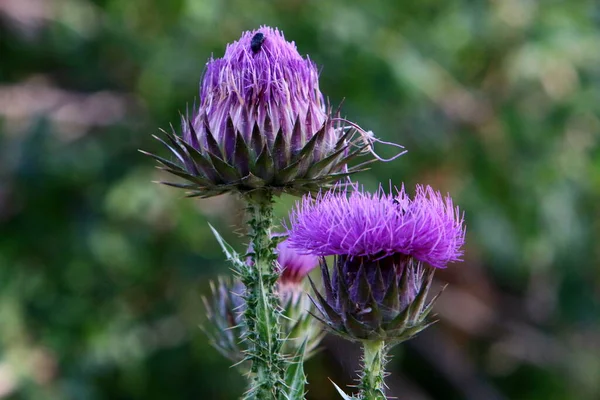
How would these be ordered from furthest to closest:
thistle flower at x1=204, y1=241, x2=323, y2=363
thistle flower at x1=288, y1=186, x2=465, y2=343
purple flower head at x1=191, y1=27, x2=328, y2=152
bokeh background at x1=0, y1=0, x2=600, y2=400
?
bokeh background at x1=0, y1=0, x2=600, y2=400 → thistle flower at x1=204, y1=241, x2=323, y2=363 → purple flower head at x1=191, y1=27, x2=328, y2=152 → thistle flower at x1=288, y1=186, x2=465, y2=343

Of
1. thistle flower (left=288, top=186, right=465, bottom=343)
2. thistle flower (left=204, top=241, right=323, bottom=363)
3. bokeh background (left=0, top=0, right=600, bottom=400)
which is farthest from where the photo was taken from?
bokeh background (left=0, top=0, right=600, bottom=400)

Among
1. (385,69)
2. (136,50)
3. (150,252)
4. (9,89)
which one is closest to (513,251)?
(385,69)

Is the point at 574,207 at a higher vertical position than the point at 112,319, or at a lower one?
higher

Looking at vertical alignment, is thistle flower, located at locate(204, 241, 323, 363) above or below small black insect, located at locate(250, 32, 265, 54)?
below

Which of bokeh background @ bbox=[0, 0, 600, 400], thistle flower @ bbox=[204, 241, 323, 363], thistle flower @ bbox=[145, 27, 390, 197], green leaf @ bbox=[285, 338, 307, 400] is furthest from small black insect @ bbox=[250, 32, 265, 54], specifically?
bokeh background @ bbox=[0, 0, 600, 400]

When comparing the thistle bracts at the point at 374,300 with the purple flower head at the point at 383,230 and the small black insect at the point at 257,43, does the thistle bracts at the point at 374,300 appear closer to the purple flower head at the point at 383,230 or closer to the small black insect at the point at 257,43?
the purple flower head at the point at 383,230

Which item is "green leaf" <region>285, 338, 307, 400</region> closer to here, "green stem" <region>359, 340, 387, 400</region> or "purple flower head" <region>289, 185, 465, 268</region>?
"green stem" <region>359, 340, 387, 400</region>

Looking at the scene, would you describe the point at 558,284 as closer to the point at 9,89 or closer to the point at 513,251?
the point at 513,251

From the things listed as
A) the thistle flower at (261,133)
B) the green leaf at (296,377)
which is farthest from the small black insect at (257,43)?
the green leaf at (296,377)
